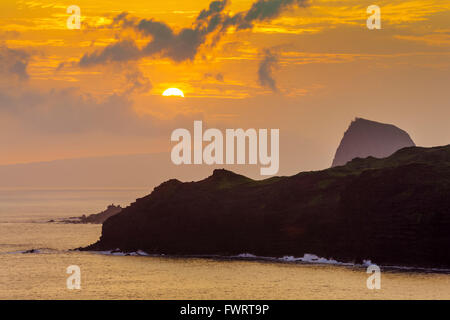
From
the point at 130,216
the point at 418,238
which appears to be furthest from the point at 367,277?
the point at 130,216

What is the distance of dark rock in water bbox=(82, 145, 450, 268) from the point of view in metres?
153

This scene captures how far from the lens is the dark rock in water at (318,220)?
153 meters

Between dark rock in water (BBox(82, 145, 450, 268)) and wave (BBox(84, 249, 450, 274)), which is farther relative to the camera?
dark rock in water (BBox(82, 145, 450, 268))

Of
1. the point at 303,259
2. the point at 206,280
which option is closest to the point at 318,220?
the point at 303,259

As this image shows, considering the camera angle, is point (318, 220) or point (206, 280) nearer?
point (206, 280)

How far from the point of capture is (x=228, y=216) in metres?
185

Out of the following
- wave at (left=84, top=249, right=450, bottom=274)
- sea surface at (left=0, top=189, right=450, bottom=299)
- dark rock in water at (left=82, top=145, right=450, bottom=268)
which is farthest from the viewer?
dark rock in water at (left=82, top=145, right=450, bottom=268)

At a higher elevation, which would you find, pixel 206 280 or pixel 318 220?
pixel 318 220

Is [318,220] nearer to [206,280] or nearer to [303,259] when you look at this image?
[303,259]

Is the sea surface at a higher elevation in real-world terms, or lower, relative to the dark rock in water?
lower

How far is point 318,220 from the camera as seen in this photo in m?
172

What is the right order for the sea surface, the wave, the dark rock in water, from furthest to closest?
the dark rock in water
the wave
the sea surface

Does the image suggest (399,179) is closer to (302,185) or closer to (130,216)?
(302,185)

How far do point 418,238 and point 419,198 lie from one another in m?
11.0
